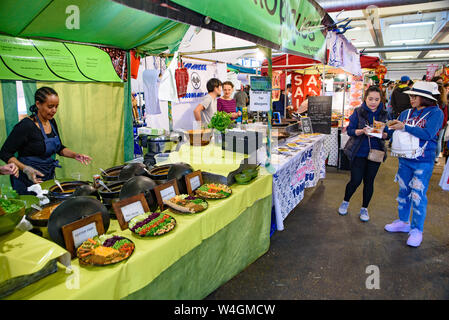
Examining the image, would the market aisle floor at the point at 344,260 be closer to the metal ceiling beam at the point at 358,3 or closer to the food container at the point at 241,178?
the food container at the point at 241,178

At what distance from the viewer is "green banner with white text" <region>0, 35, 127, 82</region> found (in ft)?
9.58

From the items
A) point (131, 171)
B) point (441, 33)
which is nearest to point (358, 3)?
point (131, 171)

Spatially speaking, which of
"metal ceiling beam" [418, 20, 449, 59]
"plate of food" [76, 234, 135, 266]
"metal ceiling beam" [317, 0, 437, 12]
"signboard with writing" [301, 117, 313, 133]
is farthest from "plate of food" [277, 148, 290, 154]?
"metal ceiling beam" [418, 20, 449, 59]

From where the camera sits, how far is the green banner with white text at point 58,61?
9.58 feet

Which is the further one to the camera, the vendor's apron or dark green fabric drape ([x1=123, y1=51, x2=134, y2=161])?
dark green fabric drape ([x1=123, y1=51, x2=134, y2=161])

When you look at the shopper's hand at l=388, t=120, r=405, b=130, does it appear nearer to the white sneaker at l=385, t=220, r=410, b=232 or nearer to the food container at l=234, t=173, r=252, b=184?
the white sneaker at l=385, t=220, r=410, b=232

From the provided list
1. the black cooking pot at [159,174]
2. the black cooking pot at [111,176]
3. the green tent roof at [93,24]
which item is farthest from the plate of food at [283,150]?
the black cooking pot at [111,176]

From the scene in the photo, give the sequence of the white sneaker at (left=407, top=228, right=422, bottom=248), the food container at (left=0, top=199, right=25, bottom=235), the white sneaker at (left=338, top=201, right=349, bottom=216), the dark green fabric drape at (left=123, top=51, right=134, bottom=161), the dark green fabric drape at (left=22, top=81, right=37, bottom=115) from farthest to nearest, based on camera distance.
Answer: the dark green fabric drape at (left=123, top=51, right=134, bottom=161) → the white sneaker at (left=338, top=201, right=349, bottom=216) → the dark green fabric drape at (left=22, top=81, right=37, bottom=115) → the white sneaker at (left=407, top=228, right=422, bottom=248) → the food container at (left=0, top=199, right=25, bottom=235)

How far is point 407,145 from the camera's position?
2.92 m

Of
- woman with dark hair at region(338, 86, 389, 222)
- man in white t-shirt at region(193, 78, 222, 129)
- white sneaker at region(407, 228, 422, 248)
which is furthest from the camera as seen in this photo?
man in white t-shirt at region(193, 78, 222, 129)

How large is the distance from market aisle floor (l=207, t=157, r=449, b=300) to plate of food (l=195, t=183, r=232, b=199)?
0.87 metres

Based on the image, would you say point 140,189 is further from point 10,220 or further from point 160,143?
point 160,143
